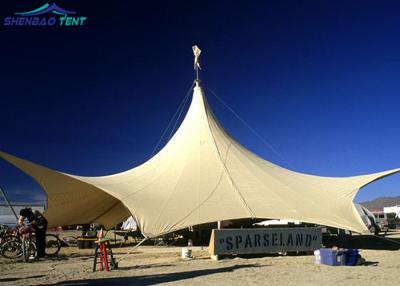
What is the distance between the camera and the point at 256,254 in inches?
456

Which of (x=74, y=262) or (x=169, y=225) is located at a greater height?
(x=169, y=225)

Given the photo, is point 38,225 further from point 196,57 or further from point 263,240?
point 196,57

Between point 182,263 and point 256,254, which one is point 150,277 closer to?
point 182,263

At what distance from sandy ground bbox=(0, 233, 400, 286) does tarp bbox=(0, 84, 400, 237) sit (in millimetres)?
1033

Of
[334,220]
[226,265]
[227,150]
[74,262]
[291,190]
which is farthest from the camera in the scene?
[227,150]

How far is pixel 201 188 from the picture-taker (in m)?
12.3

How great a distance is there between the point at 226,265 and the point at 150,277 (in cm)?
210

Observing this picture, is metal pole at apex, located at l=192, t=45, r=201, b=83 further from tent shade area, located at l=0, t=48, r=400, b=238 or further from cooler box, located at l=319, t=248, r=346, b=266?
cooler box, located at l=319, t=248, r=346, b=266

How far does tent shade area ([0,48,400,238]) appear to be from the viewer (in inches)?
444

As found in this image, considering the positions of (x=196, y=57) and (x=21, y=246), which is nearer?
(x=21, y=246)

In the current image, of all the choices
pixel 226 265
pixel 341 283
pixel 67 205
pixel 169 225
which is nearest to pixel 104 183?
pixel 67 205

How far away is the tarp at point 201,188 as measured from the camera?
1129 cm

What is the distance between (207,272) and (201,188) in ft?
13.4

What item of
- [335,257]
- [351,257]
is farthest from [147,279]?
[351,257]
